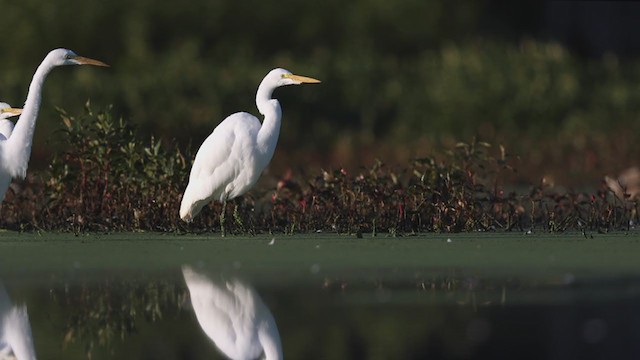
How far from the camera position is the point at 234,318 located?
744 cm

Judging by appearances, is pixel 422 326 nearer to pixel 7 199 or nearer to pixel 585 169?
pixel 7 199

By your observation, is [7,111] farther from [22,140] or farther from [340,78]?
→ [340,78]

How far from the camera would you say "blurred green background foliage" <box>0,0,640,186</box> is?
18.3m

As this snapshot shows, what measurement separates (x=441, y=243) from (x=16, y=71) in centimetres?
967

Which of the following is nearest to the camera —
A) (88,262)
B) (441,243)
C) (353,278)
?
(353,278)

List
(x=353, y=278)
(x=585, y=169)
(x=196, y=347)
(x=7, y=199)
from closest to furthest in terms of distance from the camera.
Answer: (x=196, y=347) < (x=353, y=278) < (x=7, y=199) < (x=585, y=169)

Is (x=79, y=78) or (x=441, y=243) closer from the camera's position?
(x=441, y=243)

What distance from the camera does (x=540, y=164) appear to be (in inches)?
689

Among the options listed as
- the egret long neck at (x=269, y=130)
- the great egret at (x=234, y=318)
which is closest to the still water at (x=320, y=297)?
the great egret at (x=234, y=318)

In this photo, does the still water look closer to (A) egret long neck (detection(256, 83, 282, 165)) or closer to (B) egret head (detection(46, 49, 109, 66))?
(A) egret long neck (detection(256, 83, 282, 165))

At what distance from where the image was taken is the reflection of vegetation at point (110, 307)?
703 centimetres

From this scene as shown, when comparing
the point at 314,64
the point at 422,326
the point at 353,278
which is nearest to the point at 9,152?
the point at 353,278

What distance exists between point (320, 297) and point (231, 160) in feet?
11.1

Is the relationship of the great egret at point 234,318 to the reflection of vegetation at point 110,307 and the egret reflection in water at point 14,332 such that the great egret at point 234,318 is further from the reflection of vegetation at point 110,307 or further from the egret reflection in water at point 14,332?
the egret reflection in water at point 14,332
